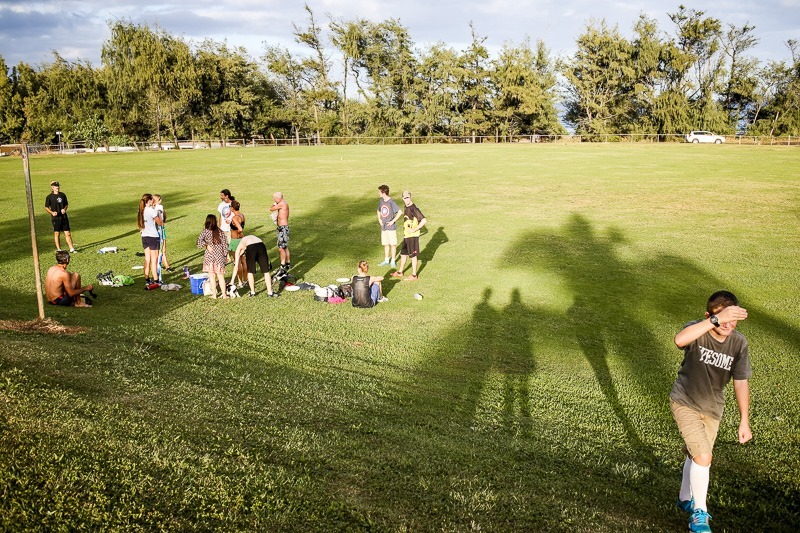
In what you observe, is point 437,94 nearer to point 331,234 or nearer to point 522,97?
point 522,97

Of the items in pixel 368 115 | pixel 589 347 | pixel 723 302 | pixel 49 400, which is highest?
pixel 368 115

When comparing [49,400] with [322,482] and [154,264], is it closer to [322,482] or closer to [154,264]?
[322,482]

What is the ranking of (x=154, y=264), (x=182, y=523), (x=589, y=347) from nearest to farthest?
(x=182, y=523) → (x=589, y=347) → (x=154, y=264)

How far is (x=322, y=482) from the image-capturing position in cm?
528

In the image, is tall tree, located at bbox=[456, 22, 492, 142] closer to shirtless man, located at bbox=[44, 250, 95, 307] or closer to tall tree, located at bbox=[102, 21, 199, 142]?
tall tree, located at bbox=[102, 21, 199, 142]

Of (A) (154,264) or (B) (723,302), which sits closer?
(B) (723,302)

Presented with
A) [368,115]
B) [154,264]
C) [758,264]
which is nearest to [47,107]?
[368,115]

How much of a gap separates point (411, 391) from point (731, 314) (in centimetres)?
451

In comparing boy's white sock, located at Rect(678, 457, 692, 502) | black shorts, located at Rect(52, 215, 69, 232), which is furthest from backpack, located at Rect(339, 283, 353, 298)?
black shorts, located at Rect(52, 215, 69, 232)

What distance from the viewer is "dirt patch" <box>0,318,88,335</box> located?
9734 mm

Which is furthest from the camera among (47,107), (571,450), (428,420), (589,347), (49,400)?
(47,107)

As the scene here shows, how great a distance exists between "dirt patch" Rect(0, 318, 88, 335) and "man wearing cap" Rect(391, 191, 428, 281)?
296 inches

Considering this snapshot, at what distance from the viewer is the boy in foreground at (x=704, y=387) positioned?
17.0 feet

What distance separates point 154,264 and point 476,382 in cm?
902
